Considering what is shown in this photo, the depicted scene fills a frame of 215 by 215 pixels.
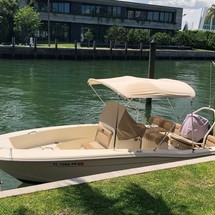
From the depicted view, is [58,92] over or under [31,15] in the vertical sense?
under

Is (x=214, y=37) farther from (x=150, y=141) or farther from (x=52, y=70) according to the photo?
(x=150, y=141)

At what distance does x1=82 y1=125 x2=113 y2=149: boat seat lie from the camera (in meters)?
9.18

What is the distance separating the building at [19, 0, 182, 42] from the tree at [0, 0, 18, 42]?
6.15 metres

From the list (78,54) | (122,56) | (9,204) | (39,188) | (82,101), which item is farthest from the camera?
(122,56)

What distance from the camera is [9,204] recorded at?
561 centimetres

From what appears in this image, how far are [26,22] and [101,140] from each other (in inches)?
2035

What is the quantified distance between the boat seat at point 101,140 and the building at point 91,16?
189ft

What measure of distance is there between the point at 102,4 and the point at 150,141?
224 ft

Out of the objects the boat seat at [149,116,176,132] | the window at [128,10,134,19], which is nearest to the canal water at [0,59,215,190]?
the boat seat at [149,116,176,132]

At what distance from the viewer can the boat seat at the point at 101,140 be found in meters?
9.18

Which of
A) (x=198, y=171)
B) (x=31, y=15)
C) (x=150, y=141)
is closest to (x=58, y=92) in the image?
(x=150, y=141)

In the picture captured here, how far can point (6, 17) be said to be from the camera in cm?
5991

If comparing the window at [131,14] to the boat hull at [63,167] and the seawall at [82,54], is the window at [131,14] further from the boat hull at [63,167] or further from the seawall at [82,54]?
the boat hull at [63,167]

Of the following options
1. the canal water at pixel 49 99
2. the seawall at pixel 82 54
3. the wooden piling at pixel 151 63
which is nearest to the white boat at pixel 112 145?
the canal water at pixel 49 99
